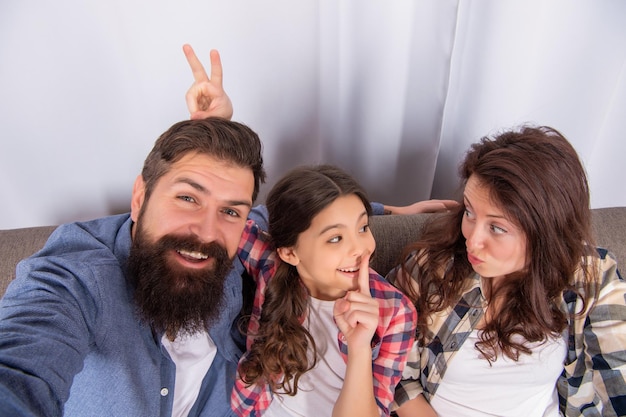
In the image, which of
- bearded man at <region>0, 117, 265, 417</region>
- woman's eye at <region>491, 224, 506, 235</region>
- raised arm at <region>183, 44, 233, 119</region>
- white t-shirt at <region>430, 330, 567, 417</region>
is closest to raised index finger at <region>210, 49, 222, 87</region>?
raised arm at <region>183, 44, 233, 119</region>

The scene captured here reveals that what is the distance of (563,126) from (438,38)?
58 centimetres

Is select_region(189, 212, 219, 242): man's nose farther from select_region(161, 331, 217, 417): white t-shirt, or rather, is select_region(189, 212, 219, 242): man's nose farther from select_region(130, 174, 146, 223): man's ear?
select_region(161, 331, 217, 417): white t-shirt

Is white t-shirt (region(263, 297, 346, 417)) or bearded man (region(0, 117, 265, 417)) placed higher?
bearded man (region(0, 117, 265, 417))

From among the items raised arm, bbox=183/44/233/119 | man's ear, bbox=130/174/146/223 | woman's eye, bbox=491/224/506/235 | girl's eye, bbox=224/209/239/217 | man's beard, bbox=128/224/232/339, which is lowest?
man's beard, bbox=128/224/232/339

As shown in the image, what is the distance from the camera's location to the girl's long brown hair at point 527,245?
3.08 ft

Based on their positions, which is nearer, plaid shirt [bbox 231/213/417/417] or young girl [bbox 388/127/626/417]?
young girl [bbox 388/127/626/417]

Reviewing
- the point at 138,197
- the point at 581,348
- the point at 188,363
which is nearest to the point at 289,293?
the point at 188,363

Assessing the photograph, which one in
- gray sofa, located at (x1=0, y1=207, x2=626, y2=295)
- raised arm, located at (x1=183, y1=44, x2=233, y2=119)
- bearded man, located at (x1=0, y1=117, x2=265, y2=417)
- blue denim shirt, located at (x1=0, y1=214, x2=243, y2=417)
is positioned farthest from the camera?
gray sofa, located at (x1=0, y1=207, x2=626, y2=295)

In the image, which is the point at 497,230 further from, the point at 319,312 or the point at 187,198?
the point at 187,198

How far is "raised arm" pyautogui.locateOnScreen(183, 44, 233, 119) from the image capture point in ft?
3.79

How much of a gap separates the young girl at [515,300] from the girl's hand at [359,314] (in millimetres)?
194

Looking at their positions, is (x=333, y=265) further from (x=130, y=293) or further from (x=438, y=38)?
(x=438, y=38)

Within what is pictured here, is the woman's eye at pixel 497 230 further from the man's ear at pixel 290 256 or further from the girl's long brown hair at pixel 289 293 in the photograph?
the man's ear at pixel 290 256

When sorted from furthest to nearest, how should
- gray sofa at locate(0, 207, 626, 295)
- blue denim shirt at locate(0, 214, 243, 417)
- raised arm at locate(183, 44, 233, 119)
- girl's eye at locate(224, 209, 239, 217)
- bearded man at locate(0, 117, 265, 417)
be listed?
1. gray sofa at locate(0, 207, 626, 295)
2. raised arm at locate(183, 44, 233, 119)
3. girl's eye at locate(224, 209, 239, 217)
4. bearded man at locate(0, 117, 265, 417)
5. blue denim shirt at locate(0, 214, 243, 417)
